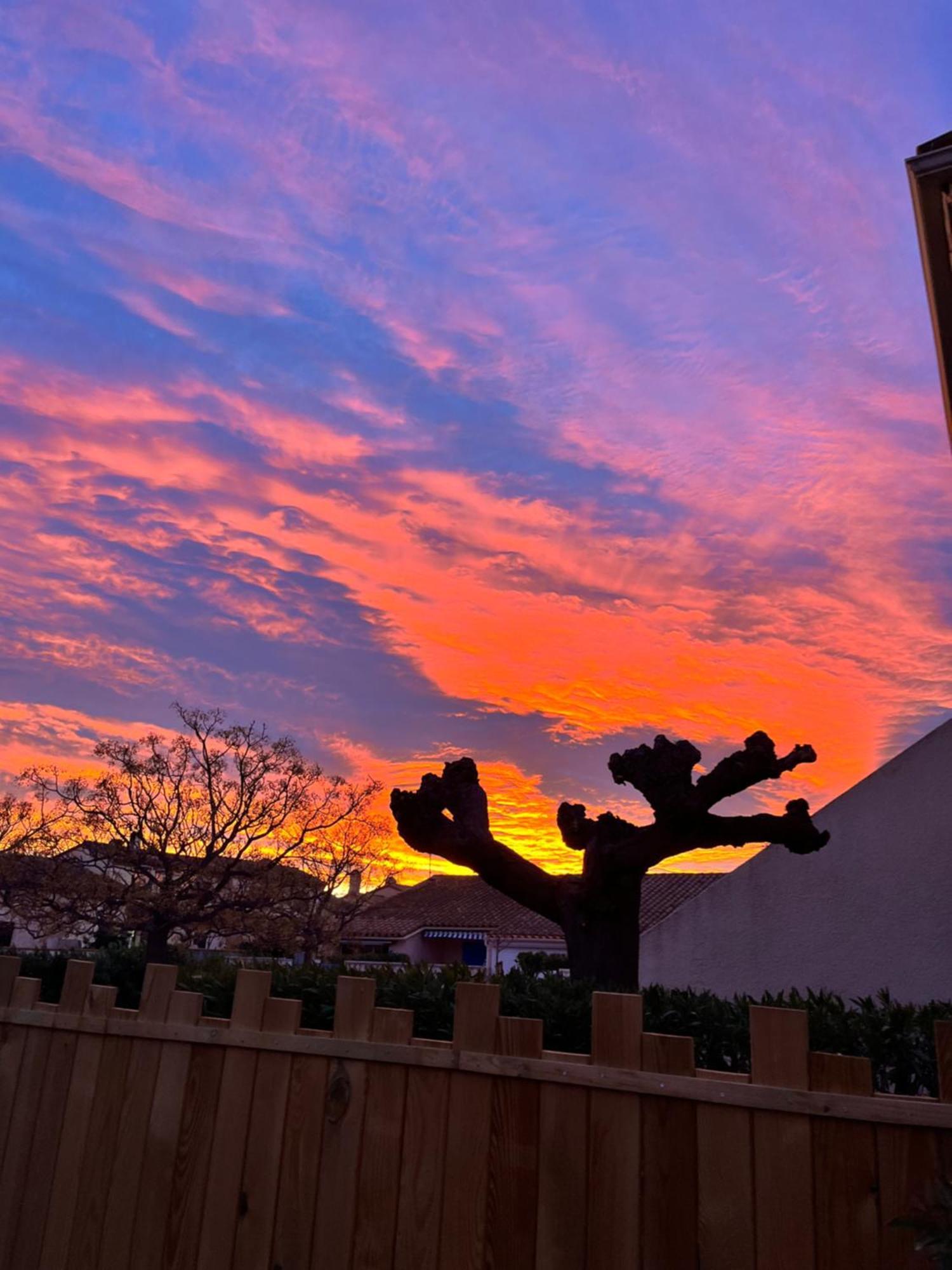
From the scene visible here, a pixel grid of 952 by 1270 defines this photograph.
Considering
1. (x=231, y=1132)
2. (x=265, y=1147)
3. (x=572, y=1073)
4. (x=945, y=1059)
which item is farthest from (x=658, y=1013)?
(x=231, y=1132)

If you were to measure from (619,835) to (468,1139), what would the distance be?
651cm

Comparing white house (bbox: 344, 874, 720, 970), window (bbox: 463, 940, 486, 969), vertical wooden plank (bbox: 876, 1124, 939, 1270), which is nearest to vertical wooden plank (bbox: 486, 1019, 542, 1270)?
vertical wooden plank (bbox: 876, 1124, 939, 1270)

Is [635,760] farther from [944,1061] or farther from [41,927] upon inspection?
[41,927]

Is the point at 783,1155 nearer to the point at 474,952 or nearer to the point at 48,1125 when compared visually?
the point at 48,1125

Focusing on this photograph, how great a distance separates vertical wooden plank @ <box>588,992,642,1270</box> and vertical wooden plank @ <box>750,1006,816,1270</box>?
46cm

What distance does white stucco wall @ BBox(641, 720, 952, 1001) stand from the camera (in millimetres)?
9992

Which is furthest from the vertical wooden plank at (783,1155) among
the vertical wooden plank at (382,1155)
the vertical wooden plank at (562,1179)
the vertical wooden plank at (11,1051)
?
the vertical wooden plank at (11,1051)

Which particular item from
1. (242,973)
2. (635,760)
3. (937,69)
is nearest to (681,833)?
(635,760)

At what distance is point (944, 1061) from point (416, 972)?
121 inches

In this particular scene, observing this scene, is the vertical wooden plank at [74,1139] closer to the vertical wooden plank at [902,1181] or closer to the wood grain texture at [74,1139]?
the wood grain texture at [74,1139]

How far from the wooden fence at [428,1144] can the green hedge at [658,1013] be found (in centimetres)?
68

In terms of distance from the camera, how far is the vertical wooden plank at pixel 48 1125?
4.68 m

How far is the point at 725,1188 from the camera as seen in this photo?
11.6 feet

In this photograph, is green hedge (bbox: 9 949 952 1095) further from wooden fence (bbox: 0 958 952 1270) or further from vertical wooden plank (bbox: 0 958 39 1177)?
vertical wooden plank (bbox: 0 958 39 1177)
